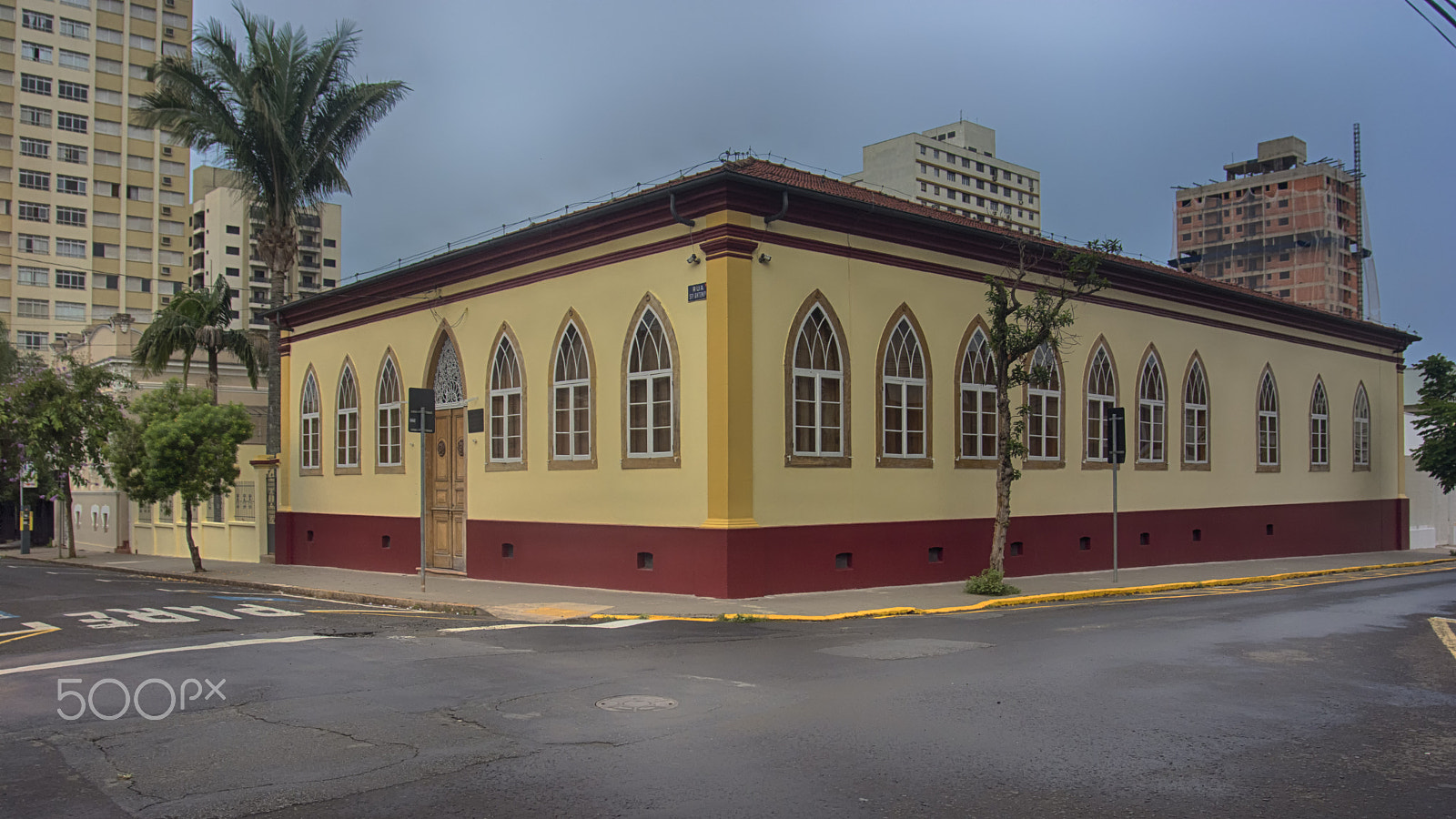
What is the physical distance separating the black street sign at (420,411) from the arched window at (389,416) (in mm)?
6118

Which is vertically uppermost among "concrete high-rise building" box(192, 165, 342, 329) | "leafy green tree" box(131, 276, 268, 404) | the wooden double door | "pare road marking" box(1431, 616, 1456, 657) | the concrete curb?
"concrete high-rise building" box(192, 165, 342, 329)

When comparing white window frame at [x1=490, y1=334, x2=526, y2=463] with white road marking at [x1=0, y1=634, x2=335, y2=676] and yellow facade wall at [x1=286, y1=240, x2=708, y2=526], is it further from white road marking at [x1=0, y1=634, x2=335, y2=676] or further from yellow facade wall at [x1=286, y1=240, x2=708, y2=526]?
white road marking at [x1=0, y1=634, x2=335, y2=676]

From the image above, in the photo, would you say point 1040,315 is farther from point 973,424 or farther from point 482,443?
point 482,443

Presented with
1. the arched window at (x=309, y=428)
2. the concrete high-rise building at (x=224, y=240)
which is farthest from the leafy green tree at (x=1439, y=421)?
the concrete high-rise building at (x=224, y=240)

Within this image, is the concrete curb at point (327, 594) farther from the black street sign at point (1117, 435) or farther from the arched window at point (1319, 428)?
the arched window at point (1319, 428)

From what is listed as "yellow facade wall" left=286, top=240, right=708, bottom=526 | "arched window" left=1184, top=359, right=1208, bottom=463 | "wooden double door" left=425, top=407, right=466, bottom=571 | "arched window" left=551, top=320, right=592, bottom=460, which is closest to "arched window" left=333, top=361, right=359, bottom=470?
"yellow facade wall" left=286, top=240, right=708, bottom=526

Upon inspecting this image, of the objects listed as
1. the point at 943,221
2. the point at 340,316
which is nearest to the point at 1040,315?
the point at 943,221

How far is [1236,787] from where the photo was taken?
601cm

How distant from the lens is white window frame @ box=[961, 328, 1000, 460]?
64.8 ft

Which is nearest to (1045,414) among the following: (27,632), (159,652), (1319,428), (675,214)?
(675,214)

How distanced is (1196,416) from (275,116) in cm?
2248

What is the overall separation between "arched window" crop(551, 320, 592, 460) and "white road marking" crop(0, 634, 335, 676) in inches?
268

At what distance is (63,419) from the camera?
Answer: 31406 mm

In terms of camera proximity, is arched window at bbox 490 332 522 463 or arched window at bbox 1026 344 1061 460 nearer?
arched window at bbox 490 332 522 463
